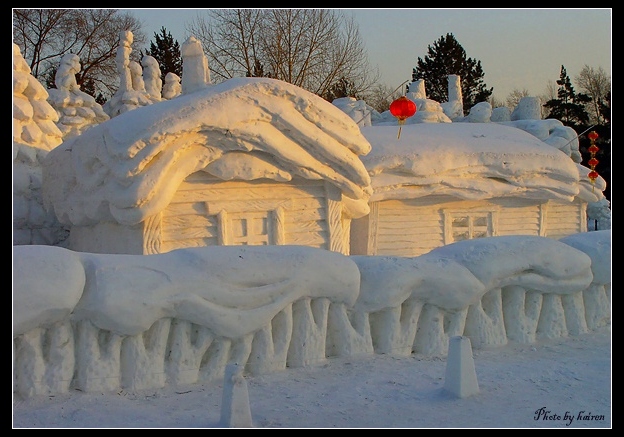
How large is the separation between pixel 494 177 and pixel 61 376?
10.6 m

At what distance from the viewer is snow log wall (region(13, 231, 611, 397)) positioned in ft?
14.3

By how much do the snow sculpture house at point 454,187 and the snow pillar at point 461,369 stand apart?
7918 millimetres

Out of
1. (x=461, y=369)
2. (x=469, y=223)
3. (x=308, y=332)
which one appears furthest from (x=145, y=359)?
(x=469, y=223)

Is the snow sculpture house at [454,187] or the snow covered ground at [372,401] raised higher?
the snow sculpture house at [454,187]

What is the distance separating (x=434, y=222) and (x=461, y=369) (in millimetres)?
9069

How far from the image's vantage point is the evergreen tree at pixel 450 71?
3622 cm

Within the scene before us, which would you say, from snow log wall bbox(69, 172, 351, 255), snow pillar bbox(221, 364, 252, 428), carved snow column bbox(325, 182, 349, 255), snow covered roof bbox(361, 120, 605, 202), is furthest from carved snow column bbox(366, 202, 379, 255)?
snow pillar bbox(221, 364, 252, 428)

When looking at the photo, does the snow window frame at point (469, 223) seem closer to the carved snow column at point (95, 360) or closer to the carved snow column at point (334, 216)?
the carved snow column at point (334, 216)

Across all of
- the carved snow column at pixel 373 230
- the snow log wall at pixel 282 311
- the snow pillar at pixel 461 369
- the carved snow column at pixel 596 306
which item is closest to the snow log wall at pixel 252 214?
the carved snow column at pixel 373 230

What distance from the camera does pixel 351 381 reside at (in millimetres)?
4742

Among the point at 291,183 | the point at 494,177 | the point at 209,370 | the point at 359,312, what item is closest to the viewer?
the point at 209,370

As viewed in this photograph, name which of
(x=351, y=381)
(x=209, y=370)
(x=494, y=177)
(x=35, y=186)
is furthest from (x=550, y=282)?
(x=35, y=186)

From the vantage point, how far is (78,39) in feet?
103

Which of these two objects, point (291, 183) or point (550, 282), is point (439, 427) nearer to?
point (550, 282)
